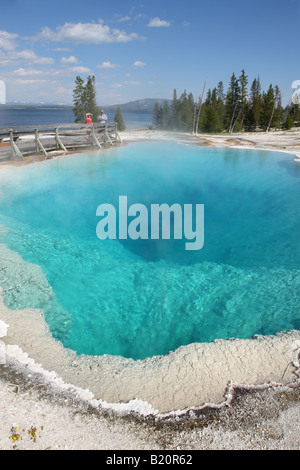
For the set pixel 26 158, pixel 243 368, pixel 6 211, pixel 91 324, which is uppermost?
pixel 26 158

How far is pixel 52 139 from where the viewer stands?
1814cm

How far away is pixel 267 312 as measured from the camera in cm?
562

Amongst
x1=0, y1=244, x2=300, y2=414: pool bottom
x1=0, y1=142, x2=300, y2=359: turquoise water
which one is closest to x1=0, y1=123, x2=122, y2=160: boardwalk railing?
x1=0, y1=142, x2=300, y2=359: turquoise water

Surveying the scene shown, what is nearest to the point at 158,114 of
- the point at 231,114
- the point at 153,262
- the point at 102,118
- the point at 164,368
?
the point at 231,114

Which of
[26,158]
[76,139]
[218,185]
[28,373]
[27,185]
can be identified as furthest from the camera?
[76,139]

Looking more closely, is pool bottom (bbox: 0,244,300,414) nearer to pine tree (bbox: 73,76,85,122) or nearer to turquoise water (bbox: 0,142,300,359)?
turquoise water (bbox: 0,142,300,359)

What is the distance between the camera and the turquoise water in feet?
17.3

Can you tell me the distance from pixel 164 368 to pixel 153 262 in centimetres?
356

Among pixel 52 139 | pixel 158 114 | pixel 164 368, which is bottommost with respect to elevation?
pixel 164 368

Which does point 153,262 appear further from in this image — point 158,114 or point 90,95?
point 158,114
